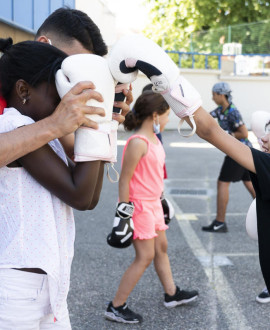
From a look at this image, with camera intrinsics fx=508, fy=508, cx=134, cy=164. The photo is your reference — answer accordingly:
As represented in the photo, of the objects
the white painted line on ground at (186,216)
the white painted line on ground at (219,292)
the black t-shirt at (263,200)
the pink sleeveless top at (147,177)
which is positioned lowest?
the white painted line on ground at (186,216)

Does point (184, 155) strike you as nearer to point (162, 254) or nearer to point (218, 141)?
point (162, 254)

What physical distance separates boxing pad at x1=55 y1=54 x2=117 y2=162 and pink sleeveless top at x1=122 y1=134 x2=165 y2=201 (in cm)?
189

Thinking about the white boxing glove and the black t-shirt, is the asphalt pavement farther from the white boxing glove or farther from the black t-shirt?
the white boxing glove

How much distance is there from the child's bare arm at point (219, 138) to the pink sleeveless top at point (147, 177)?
1.62 metres

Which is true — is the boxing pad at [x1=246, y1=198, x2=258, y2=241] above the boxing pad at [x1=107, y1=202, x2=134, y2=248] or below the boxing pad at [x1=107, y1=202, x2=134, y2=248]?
above

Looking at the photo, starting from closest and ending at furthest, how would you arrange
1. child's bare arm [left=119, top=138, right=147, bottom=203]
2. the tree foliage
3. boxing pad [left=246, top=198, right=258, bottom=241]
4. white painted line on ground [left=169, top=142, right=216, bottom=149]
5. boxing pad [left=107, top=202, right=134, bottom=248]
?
boxing pad [left=246, top=198, right=258, bottom=241] < boxing pad [left=107, top=202, right=134, bottom=248] < child's bare arm [left=119, top=138, right=147, bottom=203] < white painted line on ground [left=169, top=142, right=216, bottom=149] < the tree foliage

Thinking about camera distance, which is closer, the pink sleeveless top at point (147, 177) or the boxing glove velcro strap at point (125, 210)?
the boxing glove velcro strap at point (125, 210)

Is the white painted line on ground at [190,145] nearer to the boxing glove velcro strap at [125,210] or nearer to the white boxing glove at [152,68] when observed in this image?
the boxing glove velcro strap at [125,210]

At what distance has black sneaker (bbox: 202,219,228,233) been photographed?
5.64 meters

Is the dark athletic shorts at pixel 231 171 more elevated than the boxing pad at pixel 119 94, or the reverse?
the boxing pad at pixel 119 94

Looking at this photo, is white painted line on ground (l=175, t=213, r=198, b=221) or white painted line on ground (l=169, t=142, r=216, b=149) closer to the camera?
white painted line on ground (l=175, t=213, r=198, b=221)

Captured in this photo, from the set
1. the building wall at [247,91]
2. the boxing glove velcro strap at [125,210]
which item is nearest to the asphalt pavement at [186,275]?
the boxing glove velcro strap at [125,210]

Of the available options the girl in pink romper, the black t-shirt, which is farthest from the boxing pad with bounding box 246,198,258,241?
the girl in pink romper

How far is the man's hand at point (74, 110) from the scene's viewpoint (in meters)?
1.56
